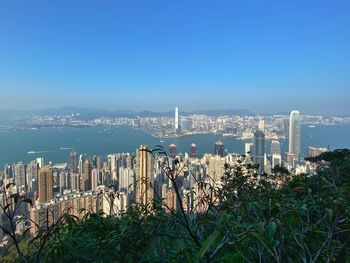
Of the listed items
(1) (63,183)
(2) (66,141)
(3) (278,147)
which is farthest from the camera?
(2) (66,141)

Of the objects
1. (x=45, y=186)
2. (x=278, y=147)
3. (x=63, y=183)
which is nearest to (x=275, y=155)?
(x=278, y=147)

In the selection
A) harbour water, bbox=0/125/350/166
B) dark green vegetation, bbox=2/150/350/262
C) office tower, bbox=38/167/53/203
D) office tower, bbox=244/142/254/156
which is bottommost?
harbour water, bbox=0/125/350/166

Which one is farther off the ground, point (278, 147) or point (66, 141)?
point (278, 147)

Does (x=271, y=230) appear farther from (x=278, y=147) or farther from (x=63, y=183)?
(x=278, y=147)

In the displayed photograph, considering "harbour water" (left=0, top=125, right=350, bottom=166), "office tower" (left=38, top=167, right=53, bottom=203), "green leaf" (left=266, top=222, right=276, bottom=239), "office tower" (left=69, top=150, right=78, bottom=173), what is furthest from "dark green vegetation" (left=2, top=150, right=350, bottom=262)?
"harbour water" (left=0, top=125, right=350, bottom=166)

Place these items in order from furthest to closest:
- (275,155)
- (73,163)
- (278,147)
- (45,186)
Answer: (73,163)
(278,147)
(275,155)
(45,186)

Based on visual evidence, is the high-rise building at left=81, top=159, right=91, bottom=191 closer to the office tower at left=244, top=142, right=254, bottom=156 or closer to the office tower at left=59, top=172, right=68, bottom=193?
the office tower at left=59, top=172, right=68, bottom=193

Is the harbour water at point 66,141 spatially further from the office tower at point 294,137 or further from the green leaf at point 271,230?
the green leaf at point 271,230

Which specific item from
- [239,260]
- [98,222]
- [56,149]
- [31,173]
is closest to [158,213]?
[98,222]

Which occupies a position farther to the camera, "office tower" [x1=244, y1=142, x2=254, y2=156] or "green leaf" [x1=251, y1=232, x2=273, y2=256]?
"office tower" [x1=244, y1=142, x2=254, y2=156]
